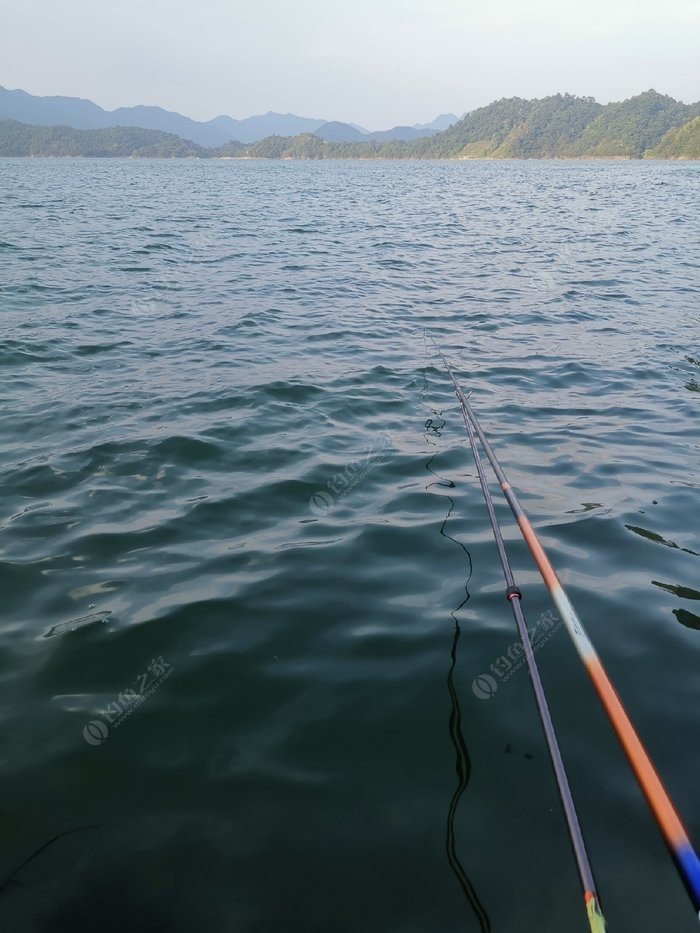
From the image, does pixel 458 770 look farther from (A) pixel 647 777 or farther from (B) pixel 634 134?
(B) pixel 634 134

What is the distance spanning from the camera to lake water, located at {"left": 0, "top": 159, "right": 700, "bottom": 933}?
282 centimetres

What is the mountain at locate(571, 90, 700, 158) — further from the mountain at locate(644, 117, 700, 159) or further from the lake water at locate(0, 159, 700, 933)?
the lake water at locate(0, 159, 700, 933)

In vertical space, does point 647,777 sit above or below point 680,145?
below

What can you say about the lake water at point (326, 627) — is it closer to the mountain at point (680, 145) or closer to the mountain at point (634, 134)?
the mountain at point (680, 145)

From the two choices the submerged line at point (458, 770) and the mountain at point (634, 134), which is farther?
the mountain at point (634, 134)

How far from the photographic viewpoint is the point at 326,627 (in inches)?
176

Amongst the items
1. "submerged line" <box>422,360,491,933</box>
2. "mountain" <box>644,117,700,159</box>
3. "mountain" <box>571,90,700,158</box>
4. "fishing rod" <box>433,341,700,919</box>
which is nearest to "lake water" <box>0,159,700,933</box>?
"submerged line" <box>422,360,491,933</box>

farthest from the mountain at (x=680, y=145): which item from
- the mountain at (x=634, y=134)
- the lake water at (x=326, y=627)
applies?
the lake water at (x=326, y=627)

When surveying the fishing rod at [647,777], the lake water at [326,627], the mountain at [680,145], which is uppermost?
the mountain at [680,145]

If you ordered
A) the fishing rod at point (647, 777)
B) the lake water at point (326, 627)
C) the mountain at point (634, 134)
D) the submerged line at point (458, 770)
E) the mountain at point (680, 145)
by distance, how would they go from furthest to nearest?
the mountain at point (634, 134) → the mountain at point (680, 145) → the lake water at point (326, 627) → the submerged line at point (458, 770) → the fishing rod at point (647, 777)

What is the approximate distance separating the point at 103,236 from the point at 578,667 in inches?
923

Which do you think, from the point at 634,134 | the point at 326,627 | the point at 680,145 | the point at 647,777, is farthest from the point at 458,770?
the point at 634,134

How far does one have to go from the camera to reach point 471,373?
10.2 meters

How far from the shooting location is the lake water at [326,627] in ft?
9.25
